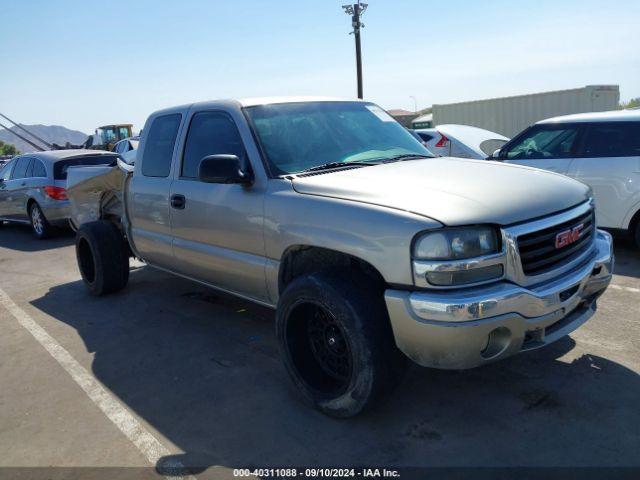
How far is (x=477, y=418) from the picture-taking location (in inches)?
125

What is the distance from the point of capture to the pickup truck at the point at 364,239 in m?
2.77

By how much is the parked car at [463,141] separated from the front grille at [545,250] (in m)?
6.10

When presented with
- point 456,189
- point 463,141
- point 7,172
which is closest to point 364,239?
point 456,189

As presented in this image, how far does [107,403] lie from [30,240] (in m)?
8.50

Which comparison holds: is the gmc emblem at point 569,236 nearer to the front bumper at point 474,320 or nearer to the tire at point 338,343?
the front bumper at point 474,320

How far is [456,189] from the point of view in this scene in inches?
122

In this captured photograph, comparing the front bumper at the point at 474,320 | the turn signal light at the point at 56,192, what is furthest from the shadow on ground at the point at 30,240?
the front bumper at the point at 474,320

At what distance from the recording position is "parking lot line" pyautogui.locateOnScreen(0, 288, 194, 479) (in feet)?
10.1

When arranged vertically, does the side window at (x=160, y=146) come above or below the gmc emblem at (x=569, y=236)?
above

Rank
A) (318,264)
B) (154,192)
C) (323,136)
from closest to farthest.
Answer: (318,264) < (323,136) < (154,192)

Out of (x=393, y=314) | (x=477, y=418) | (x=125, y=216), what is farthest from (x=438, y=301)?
(x=125, y=216)

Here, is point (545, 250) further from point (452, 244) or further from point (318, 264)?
point (318, 264)

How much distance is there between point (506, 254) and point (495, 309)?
0.30m

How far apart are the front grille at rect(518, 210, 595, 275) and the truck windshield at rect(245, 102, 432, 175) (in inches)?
54.0
